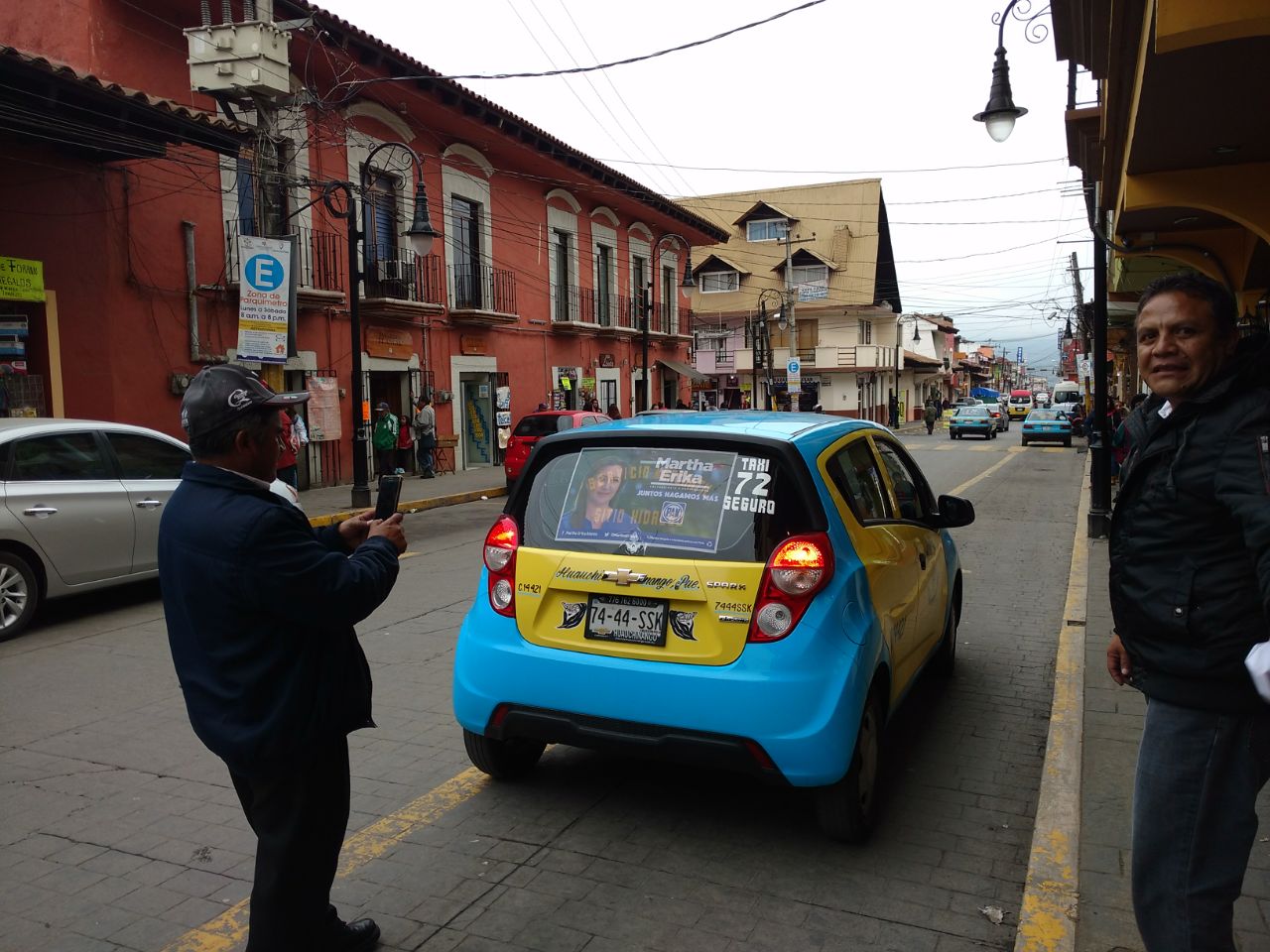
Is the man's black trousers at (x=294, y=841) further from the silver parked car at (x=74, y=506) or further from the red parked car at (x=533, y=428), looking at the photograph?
the red parked car at (x=533, y=428)

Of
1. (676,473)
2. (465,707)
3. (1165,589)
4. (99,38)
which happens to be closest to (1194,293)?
(1165,589)

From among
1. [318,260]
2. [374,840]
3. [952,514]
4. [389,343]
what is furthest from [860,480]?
[389,343]

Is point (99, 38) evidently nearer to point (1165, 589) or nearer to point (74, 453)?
point (74, 453)

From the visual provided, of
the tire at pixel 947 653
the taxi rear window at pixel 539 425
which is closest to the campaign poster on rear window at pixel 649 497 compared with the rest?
the tire at pixel 947 653

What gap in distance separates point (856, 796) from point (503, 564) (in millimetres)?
1676

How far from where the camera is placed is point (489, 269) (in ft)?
76.8

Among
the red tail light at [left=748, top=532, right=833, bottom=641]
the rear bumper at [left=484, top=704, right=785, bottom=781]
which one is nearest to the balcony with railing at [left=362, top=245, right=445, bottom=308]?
the rear bumper at [left=484, top=704, right=785, bottom=781]

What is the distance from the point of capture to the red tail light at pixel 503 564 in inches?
157

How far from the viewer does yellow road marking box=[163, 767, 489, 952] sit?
10.2ft

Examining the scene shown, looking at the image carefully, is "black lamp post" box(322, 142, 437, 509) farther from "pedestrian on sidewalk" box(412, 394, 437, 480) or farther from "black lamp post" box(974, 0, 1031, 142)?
"black lamp post" box(974, 0, 1031, 142)

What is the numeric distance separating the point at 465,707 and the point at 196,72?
1253 cm

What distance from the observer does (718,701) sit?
11.6 feet

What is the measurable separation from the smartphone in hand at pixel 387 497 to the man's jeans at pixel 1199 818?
6.90 ft

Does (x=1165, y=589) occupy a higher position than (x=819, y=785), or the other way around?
(x=1165, y=589)
